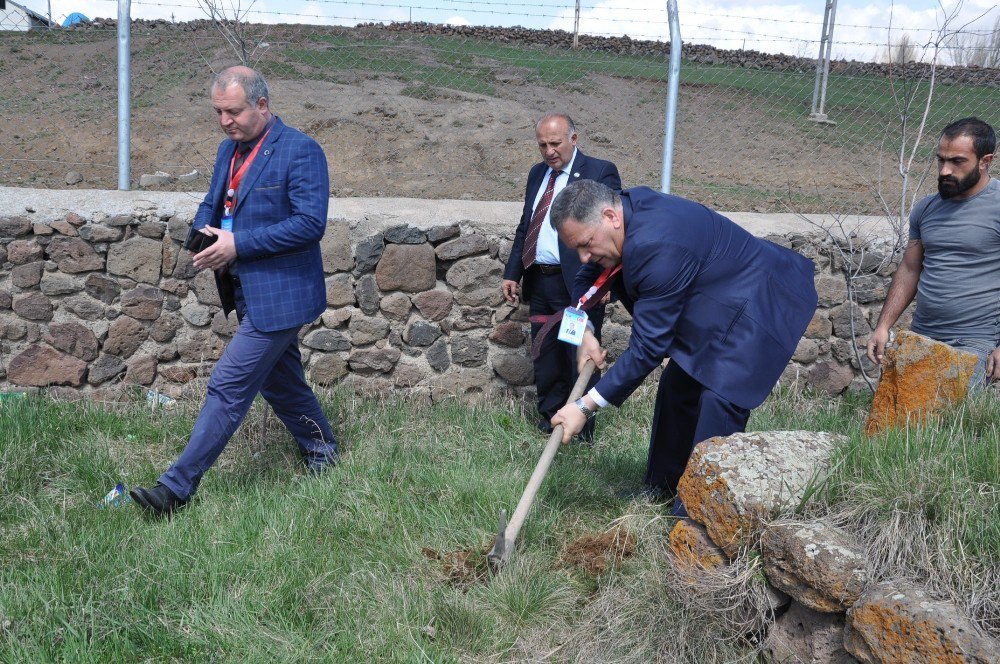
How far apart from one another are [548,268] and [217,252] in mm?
1862

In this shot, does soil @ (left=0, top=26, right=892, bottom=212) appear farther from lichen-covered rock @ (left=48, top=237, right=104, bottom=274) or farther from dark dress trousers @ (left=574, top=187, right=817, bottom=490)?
dark dress trousers @ (left=574, top=187, right=817, bottom=490)

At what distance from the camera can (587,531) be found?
3744 mm

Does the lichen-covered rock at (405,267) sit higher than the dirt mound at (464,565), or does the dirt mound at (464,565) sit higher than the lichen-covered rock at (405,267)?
the lichen-covered rock at (405,267)

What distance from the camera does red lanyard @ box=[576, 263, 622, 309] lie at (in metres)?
3.57

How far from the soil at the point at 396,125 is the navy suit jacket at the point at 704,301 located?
429 cm

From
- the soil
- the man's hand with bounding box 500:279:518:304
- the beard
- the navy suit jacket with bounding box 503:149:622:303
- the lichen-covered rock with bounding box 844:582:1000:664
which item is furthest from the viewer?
the soil

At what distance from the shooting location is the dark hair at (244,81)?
385 cm

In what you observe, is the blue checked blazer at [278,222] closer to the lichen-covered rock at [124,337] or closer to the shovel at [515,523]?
the shovel at [515,523]

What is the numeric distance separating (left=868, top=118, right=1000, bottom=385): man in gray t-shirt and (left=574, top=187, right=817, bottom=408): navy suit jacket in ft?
3.04

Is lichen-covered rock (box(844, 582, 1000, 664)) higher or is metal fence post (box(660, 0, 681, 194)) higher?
metal fence post (box(660, 0, 681, 194))

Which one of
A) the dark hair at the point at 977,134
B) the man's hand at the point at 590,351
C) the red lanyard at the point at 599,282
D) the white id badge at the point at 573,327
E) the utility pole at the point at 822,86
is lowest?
the man's hand at the point at 590,351

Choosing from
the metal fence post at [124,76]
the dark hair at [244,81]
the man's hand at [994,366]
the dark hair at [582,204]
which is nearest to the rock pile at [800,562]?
the dark hair at [582,204]


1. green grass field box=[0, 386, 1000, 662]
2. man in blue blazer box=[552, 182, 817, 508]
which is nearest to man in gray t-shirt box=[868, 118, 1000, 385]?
man in blue blazer box=[552, 182, 817, 508]

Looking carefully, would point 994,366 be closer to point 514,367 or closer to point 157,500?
point 514,367
